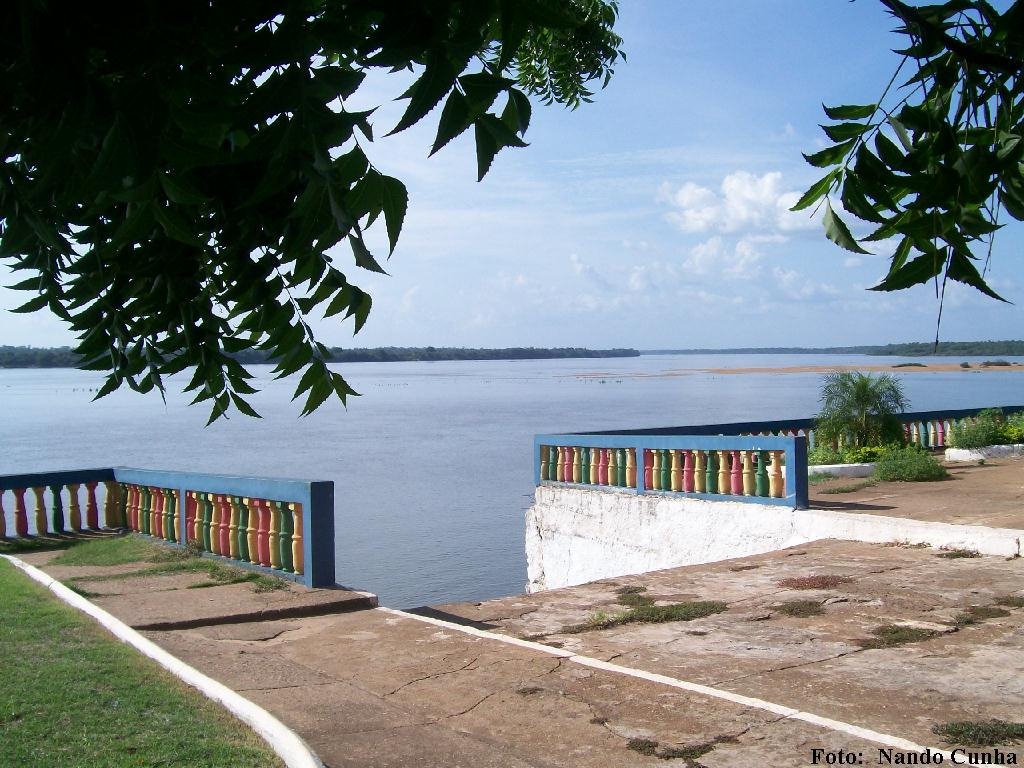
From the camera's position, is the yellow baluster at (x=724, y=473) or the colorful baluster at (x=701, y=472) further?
the colorful baluster at (x=701, y=472)

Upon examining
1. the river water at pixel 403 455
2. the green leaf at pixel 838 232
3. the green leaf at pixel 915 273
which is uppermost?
the green leaf at pixel 838 232

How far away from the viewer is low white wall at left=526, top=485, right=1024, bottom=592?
398 inches

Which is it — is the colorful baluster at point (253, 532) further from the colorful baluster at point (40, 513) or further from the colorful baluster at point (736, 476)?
the colorful baluster at point (736, 476)

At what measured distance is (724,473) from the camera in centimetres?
1223

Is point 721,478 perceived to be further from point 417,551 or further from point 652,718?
point 417,551

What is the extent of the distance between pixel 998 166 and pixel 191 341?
7.49ft

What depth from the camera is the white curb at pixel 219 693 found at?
4488 mm

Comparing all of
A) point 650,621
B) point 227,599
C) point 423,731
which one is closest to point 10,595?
point 227,599

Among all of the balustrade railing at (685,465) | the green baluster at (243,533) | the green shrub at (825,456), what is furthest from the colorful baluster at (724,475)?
the green baluster at (243,533)

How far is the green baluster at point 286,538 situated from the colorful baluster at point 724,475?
5.71 meters

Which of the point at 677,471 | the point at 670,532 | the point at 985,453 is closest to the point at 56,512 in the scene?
the point at 670,532

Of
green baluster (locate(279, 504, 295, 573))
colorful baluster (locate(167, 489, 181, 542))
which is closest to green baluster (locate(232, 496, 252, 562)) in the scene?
green baluster (locate(279, 504, 295, 573))

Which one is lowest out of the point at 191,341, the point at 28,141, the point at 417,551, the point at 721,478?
the point at 417,551

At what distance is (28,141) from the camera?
2.42m
